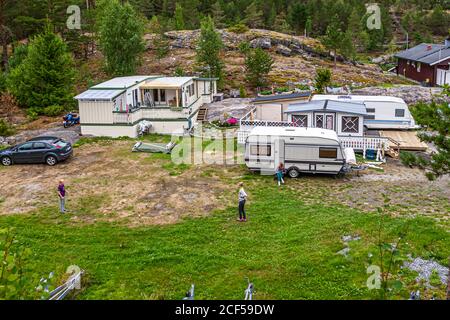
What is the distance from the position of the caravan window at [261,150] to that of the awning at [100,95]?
36.2 ft

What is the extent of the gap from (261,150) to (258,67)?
2557 centimetres

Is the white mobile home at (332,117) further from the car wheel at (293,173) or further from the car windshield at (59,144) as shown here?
the car windshield at (59,144)

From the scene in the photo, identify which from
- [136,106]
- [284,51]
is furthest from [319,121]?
[284,51]

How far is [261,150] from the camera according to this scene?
74.5ft

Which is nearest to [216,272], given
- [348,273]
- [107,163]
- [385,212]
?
[348,273]

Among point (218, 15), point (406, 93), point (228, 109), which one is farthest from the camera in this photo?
point (218, 15)

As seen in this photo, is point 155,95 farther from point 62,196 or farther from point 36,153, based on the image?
point 62,196

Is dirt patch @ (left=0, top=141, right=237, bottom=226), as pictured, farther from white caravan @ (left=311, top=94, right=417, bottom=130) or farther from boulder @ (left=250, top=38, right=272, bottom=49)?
boulder @ (left=250, top=38, right=272, bottom=49)

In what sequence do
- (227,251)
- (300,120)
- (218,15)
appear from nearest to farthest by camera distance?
(227,251)
(300,120)
(218,15)

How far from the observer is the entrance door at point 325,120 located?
1089 inches

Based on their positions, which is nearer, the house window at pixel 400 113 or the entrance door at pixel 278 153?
the entrance door at pixel 278 153

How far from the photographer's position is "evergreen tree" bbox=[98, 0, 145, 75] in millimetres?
41156

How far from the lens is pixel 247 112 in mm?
32531

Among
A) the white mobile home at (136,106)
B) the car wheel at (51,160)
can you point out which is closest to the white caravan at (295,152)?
Result: the white mobile home at (136,106)
